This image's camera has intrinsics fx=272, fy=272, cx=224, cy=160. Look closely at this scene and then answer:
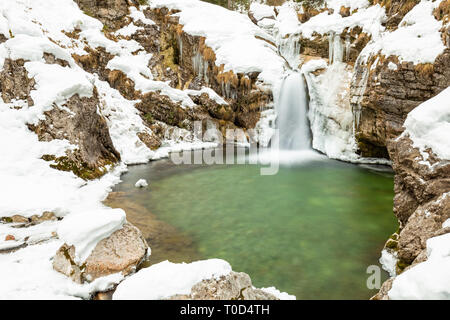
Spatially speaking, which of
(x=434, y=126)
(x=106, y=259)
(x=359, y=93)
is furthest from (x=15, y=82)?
(x=359, y=93)

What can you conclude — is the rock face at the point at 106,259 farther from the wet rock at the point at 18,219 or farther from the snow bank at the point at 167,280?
the wet rock at the point at 18,219

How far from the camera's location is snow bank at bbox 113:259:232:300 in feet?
10.0

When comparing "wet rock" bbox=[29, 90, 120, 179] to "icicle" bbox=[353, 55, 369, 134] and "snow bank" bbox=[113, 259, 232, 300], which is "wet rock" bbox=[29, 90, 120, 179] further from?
"icicle" bbox=[353, 55, 369, 134]

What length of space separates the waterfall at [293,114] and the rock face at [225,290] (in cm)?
1363

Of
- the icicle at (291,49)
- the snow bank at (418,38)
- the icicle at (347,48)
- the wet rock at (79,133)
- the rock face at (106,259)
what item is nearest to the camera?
the rock face at (106,259)

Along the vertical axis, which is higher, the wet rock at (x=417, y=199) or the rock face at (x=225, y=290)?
the wet rock at (x=417, y=199)

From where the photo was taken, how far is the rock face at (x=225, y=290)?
10.1ft

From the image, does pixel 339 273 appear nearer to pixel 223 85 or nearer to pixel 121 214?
pixel 121 214

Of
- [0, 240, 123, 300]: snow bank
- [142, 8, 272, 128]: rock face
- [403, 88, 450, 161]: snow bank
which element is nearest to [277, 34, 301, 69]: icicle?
[142, 8, 272, 128]: rock face

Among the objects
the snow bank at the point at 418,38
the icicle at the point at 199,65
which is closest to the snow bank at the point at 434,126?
the snow bank at the point at 418,38

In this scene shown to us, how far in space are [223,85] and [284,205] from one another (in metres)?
12.4

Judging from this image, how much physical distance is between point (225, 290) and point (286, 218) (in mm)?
4844
